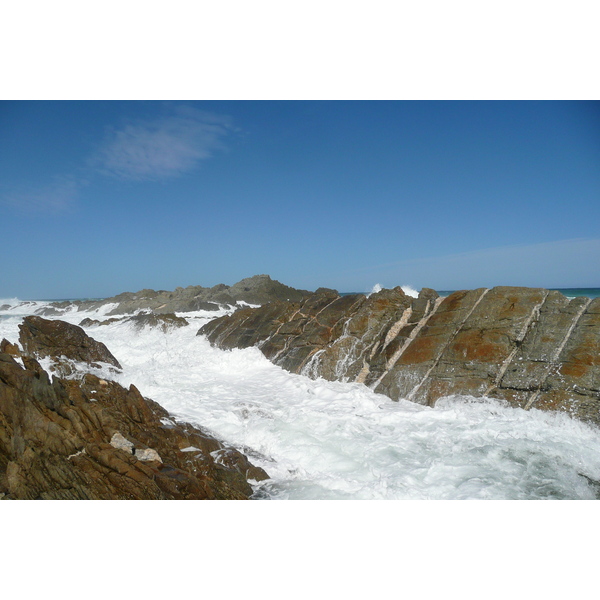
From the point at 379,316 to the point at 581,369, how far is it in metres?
5.51

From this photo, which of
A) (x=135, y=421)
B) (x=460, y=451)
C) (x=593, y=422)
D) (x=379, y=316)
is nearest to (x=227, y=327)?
(x=379, y=316)

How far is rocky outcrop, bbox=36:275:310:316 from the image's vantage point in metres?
38.3

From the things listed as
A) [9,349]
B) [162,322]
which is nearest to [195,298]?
[162,322]

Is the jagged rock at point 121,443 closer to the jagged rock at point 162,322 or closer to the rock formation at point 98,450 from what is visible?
the rock formation at point 98,450

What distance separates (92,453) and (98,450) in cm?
7

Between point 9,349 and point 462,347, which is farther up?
point 462,347

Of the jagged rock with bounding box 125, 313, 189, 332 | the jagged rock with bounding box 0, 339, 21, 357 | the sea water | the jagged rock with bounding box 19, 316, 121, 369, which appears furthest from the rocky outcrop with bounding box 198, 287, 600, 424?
the jagged rock with bounding box 125, 313, 189, 332

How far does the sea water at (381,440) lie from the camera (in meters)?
5.37

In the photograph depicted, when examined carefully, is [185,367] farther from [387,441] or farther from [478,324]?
[478,324]

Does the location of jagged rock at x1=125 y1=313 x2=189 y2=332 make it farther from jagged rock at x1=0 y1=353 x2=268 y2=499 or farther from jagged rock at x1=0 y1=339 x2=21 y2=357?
jagged rock at x1=0 y1=353 x2=268 y2=499

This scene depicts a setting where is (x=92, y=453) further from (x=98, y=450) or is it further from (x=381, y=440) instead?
(x=381, y=440)

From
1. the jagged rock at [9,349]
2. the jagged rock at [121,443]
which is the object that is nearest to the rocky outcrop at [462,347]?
the jagged rock at [121,443]

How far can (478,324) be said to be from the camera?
959 centimetres

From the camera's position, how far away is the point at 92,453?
4.82 m
